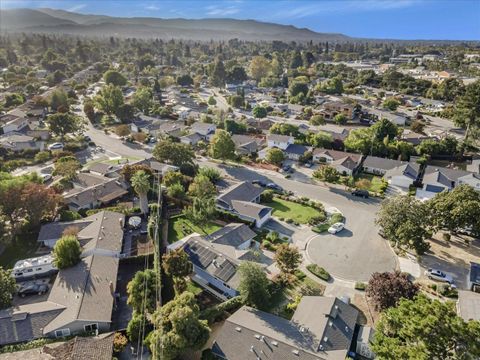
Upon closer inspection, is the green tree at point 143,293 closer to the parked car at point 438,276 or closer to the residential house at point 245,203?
the residential house at point 245,203

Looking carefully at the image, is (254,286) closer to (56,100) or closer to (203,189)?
(203,189)

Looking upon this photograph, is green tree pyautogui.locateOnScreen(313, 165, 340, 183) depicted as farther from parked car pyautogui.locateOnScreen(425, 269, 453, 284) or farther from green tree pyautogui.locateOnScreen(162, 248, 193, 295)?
green tree pyautogui.locateOnScreen(162, 248, 193, 295)

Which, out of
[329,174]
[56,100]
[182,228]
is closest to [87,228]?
[182,228]

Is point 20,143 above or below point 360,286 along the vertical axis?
above

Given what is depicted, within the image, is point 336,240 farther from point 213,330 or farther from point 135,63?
point 135,63

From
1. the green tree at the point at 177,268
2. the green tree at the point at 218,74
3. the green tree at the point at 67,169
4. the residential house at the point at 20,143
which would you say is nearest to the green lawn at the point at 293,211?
the green tree at the point at 177,268

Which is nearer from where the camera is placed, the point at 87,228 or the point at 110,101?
the point at 87,228

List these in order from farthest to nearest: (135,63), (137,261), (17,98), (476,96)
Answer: (135,63), (17,98), (476,96), (137,261)

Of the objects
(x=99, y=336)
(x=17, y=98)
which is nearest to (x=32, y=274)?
(x=99, y=336)
